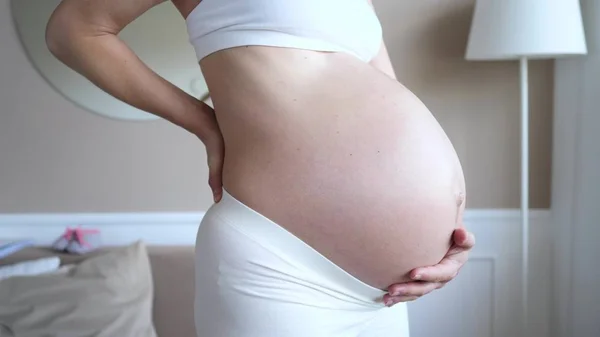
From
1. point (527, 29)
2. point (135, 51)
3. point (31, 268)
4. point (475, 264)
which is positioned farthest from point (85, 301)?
point (527, 29)

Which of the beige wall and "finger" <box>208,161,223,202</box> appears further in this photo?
the beige wall

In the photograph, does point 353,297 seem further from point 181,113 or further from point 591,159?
point 591,159

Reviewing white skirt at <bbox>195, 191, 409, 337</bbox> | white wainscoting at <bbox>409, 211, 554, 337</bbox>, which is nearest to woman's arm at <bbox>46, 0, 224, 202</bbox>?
white skirt at <bbox>195, 191, 409, 337</bbox>

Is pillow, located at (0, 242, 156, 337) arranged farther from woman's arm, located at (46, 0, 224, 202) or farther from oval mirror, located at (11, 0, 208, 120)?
woman's arm, located at (46, 0, 224, 202)

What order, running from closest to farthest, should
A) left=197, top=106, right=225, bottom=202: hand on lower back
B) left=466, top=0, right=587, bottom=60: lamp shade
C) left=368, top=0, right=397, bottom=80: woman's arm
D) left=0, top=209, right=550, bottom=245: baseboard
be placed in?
left=197, top=106, right=225, bottom=202: hand on lower back
left=368, top=0, right=397, bottom=80: woman's arm
left=466, top=0, right=587, bottom=60: lamp shade
left=0, top=209, right=550, bottom=245: baseboard

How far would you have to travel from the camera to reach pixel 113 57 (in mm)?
840

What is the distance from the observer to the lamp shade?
141 centimetres

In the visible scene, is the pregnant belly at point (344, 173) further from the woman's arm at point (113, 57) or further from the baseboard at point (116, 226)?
the baseboard at point (116, 226)

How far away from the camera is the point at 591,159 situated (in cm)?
158

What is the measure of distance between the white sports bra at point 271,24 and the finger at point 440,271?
0.33 metres

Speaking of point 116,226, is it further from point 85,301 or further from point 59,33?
point 59,33

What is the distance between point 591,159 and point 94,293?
1.35 meters

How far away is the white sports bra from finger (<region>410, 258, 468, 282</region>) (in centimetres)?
33

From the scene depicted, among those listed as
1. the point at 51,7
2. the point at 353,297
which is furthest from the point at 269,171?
the point at 51,7
